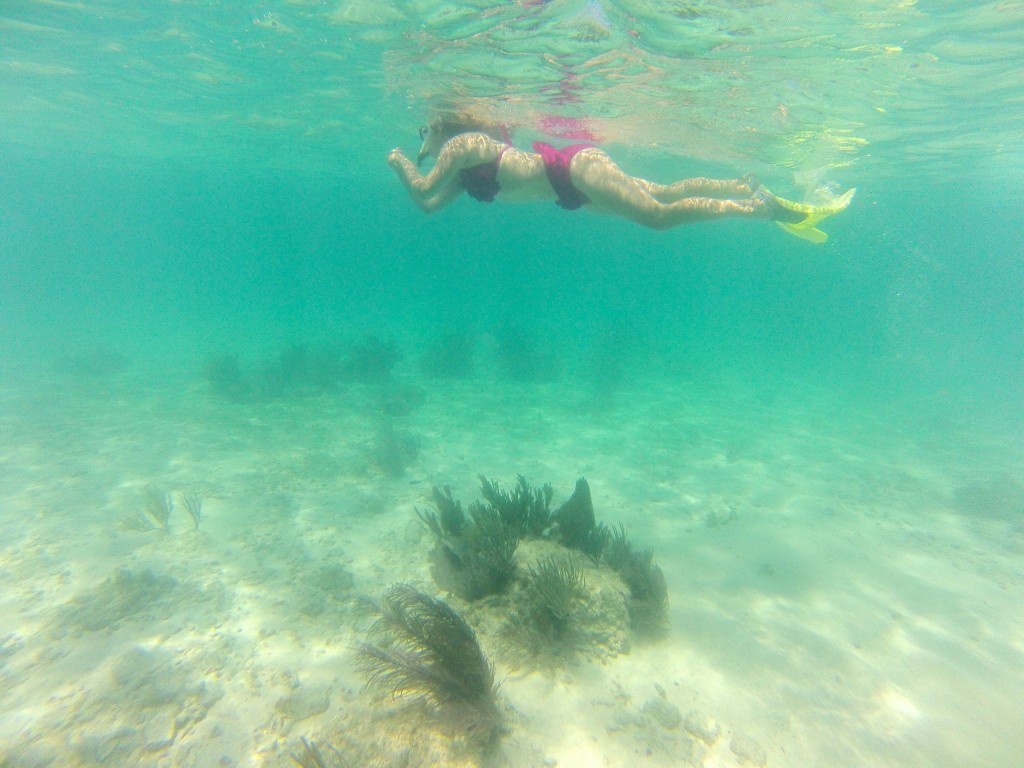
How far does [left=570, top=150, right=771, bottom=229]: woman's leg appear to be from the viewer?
4824 millimetres

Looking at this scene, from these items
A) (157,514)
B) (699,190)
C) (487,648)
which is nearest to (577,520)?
(487,648)

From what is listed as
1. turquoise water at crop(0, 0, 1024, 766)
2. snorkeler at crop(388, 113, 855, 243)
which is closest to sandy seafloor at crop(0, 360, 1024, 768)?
turquoise water at crop(0, 0, 1024, 766)

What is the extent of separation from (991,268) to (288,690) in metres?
150

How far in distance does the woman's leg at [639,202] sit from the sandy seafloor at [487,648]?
15.7ft

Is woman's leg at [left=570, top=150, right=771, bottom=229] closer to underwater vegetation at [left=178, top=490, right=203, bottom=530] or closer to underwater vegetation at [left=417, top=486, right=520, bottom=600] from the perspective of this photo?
underwater vegetation at [left=417, top=486, right=520, bottom=600]

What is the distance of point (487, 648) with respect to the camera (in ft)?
14.9

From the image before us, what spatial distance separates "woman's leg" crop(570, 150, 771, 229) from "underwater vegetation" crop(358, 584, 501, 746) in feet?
14.9

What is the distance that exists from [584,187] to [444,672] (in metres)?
5.34

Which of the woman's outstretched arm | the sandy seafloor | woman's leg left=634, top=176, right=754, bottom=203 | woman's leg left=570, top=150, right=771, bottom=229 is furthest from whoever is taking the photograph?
the woman's outstretched arm

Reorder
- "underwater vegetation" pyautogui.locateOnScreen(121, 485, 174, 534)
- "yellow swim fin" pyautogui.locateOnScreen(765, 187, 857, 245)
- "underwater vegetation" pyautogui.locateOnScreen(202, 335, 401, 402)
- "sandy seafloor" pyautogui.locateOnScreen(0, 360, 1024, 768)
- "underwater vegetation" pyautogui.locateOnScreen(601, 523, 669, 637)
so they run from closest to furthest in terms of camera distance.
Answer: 1. "sandy seafloor" pyautogui.locateOnScreen(0, 360, 1024, 768)
2. "underwater vegetation" pyautogui.locateOnScreen(601, 523, 669, 637)
3. "yellow swim fin" pyautogui.locateOnScreen(765, 187, 857, 245)
4. "underwater vegetation" pyautogui.locateOnScreen(121, 485, 174, 534)
5. "underwater vegetation" pyautogui.locateOnScreen(202, 335, 401, 402)

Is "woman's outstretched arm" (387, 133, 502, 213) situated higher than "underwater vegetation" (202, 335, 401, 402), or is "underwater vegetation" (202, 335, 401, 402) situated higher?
"woman's outstretched arm" (387, 133, 502, 213)

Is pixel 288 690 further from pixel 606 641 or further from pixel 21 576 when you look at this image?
pixel 21 576

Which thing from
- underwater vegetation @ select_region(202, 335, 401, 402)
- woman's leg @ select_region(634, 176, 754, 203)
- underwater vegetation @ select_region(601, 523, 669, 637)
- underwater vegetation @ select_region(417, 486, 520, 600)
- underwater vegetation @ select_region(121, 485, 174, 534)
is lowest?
underwater vegetation @ select_region(202, 335, 401, 402)

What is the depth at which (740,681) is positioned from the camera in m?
4.69
